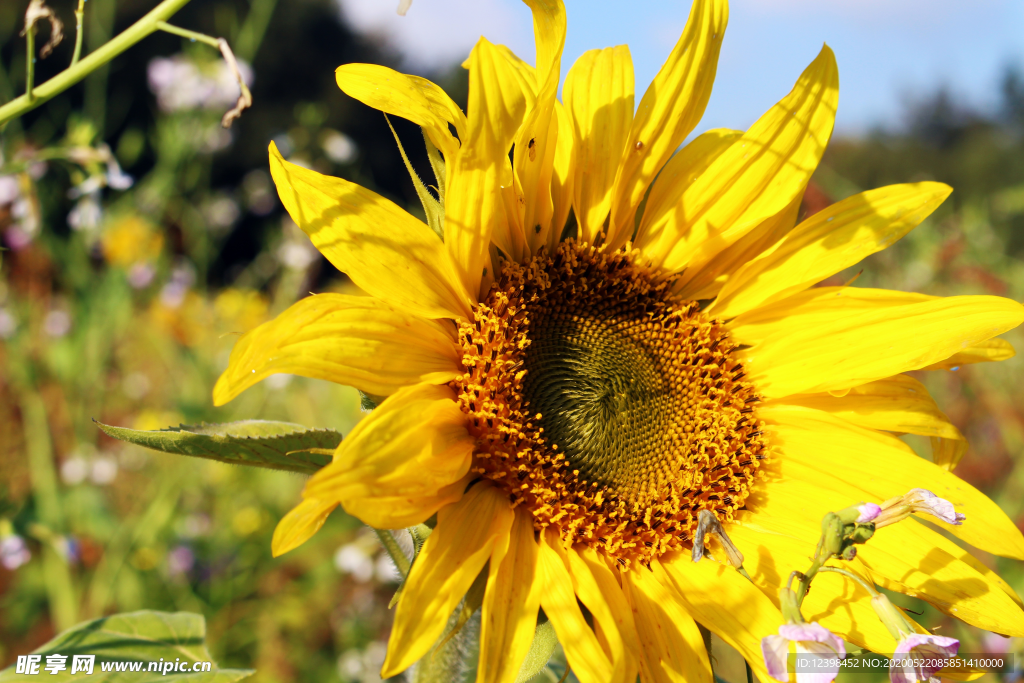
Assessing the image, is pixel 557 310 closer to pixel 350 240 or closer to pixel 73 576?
pixel 350 240

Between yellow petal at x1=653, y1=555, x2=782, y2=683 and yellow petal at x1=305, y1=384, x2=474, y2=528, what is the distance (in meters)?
0.51

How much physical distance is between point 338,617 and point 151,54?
37.3 ft

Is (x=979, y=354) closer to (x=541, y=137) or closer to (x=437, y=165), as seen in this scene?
(x=541, y=137)

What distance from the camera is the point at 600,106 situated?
135 cm

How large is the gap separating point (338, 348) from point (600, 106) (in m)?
0.72

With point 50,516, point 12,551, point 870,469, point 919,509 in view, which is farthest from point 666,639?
point 50,516

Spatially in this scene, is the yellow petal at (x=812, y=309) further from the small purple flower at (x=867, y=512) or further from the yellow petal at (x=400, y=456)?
the yellow petal at (x=400, y=456)

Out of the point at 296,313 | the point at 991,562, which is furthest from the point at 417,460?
the point at 991,562

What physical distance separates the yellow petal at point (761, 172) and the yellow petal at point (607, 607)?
0.70 meters

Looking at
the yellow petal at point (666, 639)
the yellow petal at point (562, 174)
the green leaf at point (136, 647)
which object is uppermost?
the yellow petal at point (562, 174)

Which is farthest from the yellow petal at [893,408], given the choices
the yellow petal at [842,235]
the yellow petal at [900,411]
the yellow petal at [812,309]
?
the yellow petal at [842,235]

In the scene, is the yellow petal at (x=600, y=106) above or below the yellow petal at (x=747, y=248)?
above

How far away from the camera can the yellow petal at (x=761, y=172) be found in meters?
1.42

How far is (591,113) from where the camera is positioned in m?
1.35
